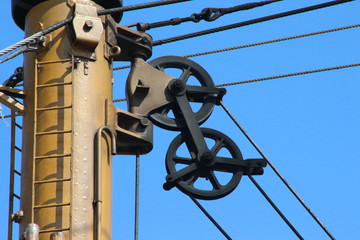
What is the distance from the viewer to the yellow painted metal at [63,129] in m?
11.8

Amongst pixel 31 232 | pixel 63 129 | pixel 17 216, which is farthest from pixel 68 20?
pixel 31 232

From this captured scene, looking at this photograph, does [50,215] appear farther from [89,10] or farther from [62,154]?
[89,10]

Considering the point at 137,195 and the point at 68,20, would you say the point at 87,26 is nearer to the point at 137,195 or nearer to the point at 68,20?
the point at 68,20

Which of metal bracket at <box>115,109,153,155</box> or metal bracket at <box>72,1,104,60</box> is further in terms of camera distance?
metal bracket at <box>115,109,153,155</box>

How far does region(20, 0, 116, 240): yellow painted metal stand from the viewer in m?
11.8

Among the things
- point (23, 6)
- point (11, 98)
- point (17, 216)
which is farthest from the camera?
point (23, 6)

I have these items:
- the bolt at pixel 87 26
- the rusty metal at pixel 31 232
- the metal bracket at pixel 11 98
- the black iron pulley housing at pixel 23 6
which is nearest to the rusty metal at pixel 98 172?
the rusty metal at pixel 31 232

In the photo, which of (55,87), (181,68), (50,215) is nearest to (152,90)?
(181,68)

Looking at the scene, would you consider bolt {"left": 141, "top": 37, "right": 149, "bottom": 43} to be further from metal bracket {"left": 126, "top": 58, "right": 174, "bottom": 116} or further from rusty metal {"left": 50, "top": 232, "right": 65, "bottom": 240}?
rusty metal {"left": 50, "top": 232, "right": 65, "bottom": 240}

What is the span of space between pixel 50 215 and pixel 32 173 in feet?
1.81

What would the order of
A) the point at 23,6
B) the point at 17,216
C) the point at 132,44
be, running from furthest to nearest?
the point at 132,44
the point at 23,6
the point at 17,216

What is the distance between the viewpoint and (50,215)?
38.8 ft

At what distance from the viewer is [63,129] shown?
12.2 meters

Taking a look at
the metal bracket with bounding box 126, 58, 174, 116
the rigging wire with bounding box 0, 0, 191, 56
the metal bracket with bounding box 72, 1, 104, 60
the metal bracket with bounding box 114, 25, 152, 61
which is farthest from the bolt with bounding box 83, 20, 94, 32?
the metal bracket with bounding box 126, 58, 174, 116
